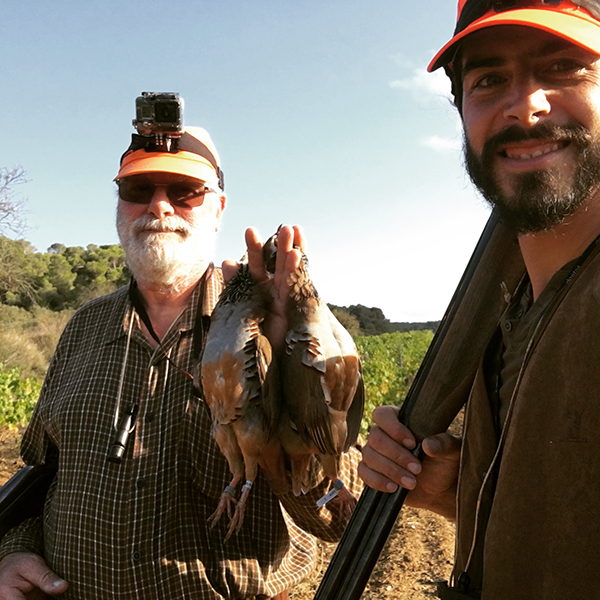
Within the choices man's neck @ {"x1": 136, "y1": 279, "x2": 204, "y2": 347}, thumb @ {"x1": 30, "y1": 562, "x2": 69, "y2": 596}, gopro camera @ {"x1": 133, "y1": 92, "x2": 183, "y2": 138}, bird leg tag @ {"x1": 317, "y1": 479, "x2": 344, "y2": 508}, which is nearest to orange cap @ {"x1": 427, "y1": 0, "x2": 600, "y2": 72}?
bird leg tag @ {"x1": 317, "y1": 479, "x2": 344, "y2": 508}

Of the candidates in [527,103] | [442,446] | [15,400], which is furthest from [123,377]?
[15,400]

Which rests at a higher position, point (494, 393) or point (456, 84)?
point (456, 84)

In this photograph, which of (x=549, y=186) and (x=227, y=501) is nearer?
(x=549, y=186)

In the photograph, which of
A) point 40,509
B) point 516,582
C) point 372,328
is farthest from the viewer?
point 372,328

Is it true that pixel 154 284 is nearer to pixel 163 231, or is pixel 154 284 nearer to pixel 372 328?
pixel 163 231

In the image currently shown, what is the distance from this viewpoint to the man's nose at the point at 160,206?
3.26m

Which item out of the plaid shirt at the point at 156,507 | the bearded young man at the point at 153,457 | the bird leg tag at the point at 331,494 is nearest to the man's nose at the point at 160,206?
the bearded young man at the point at 153,457

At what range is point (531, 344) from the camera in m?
1.41

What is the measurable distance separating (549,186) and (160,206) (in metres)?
2.28

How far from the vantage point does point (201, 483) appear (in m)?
2.61

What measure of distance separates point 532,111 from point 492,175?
22 centimetres

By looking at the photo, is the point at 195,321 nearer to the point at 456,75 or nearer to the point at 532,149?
the point at 456,75

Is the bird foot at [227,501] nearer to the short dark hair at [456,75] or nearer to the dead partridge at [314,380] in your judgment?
the dead partridge at [314,380]

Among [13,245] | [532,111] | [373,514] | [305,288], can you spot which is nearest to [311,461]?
[373,514]
